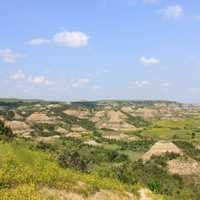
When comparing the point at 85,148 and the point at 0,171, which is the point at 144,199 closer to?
the point at 0,171

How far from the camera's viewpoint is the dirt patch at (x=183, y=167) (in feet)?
452

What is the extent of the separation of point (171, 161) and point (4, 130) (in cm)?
6048

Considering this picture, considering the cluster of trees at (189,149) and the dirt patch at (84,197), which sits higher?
the dirt patch at (84,197)

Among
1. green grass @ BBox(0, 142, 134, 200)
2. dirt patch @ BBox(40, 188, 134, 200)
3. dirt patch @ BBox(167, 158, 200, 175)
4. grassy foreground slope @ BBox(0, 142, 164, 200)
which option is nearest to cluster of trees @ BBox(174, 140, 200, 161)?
dirt patch @ BBox(167, 158, 200, 175)

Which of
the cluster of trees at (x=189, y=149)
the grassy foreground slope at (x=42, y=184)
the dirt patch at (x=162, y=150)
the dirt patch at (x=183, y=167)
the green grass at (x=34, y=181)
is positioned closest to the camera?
the green grass at (x=34, y=181)

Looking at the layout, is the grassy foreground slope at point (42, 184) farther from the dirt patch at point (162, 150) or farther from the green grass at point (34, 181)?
the dirt patch at point (162, 150)

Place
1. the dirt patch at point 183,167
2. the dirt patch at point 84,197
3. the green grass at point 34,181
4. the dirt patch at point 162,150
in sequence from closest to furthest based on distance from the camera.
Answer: the green grass at point 34,181, the dirt patch at point 84,197, the dirt patch at point 183,167, the dirt patch at point 162,150

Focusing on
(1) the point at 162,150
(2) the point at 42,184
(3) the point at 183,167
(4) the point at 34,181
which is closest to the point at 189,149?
(1) the point at 162,150

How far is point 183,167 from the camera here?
464 feet

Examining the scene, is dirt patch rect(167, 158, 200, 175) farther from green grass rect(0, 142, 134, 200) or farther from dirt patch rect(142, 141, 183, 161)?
green grass rect(0, 142, 134, 200)

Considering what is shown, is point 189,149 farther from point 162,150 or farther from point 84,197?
point 84,197

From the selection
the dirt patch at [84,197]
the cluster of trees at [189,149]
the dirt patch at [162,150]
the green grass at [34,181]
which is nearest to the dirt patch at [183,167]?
the dirt patch at [162,150]

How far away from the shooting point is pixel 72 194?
57.4 metres

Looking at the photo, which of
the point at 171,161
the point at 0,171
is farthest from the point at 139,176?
the point at 0,171
